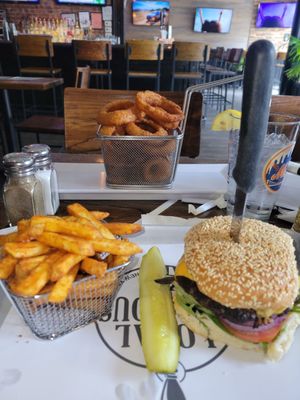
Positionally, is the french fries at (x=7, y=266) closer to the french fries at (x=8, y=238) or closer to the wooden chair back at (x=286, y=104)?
the french fries at (x=8, y=238)

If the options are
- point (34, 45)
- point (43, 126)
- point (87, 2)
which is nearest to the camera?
point (43, 126)

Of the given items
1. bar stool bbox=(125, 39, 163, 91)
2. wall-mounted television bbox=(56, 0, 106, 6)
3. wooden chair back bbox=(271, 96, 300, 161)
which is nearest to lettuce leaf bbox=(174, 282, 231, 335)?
wooden chair back bbox=(271, 96, 300, 161)

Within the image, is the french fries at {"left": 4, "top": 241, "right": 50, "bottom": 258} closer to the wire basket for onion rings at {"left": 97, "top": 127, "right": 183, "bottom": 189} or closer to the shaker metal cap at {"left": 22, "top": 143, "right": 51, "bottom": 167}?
the shaker metal cap at {"left": 22, "top": 143, "right": 51, "bottom": 167}

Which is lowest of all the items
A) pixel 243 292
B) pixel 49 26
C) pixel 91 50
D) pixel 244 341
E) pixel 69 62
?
pixel 244 341

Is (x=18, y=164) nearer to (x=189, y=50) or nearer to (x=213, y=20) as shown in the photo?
(x=189, y=50)

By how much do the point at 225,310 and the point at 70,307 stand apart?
0.37 metres

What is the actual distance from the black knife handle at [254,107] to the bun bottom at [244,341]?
37 cm

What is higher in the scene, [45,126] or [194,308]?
[194,308]

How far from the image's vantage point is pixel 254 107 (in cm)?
54

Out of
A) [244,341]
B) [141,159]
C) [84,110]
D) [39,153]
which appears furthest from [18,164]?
[84,110]

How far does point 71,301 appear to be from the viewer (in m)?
0.73

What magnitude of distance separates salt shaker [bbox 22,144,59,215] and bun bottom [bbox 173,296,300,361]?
1.90ft

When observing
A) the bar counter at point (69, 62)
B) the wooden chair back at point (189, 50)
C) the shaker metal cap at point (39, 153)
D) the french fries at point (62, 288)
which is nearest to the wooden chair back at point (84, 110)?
the shaker metal cap at point (39, 153)

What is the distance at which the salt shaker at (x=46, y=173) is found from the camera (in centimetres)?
107
